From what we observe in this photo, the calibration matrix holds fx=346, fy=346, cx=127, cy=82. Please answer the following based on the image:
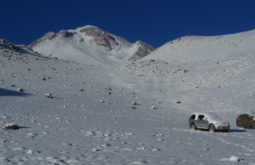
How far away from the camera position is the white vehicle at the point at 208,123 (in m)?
26.9

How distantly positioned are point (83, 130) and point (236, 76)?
43.0 metres

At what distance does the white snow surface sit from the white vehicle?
4.16 ft

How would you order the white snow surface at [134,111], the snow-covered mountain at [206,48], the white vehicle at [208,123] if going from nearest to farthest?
the white snow surface at [134,111] < the white vehicle at [208,123] < the snow-covered mountain at [206,48]

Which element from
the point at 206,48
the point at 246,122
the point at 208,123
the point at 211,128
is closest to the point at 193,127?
the point at 208,123

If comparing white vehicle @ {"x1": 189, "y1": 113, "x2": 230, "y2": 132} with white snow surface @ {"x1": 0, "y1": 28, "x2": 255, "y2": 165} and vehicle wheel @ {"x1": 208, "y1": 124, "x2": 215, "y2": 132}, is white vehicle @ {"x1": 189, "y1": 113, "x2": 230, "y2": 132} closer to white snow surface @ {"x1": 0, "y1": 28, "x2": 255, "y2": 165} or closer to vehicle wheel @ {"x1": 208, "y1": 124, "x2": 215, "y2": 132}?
vehicle wheel @ {"x1": 208, "y1": 124, "x2": 215, "y2": 132}

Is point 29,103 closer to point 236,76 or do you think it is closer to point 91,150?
point 91,150

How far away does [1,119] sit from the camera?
2156 centimetres

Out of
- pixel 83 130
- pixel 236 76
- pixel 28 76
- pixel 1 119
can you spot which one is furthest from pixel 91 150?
pixel 236 76

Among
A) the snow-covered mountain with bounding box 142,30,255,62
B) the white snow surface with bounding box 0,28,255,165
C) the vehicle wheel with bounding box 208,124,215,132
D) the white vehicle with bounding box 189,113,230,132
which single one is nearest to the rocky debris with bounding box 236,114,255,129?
the white snow surface with bounding box 0,28,255,165

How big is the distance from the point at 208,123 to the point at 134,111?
10787 mm

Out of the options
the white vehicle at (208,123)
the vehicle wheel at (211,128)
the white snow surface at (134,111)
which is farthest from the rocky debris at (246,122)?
the vehicle wheel at (211,128)

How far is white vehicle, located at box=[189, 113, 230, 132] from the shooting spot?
2691cm

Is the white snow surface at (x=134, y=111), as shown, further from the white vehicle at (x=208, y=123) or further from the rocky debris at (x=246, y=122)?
the rocky debris at (x=246, y=122)

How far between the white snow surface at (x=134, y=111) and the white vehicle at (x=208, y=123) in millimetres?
1269
